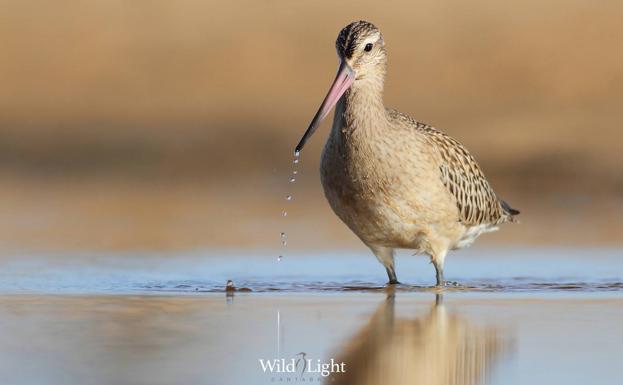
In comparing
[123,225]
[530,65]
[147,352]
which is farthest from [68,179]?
[147,352]

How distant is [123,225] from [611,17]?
33.9 ft

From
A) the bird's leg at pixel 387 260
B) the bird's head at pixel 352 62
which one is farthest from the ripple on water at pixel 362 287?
the bird's head at pixel 352 62

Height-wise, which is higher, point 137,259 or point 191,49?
point 191,49

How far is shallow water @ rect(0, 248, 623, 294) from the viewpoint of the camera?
1070 centimetres

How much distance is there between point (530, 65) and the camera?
2153 centimetres

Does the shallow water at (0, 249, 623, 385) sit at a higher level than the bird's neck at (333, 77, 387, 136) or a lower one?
lower

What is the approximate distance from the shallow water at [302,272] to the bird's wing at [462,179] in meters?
0.44

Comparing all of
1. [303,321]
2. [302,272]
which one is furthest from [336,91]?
[303,321]

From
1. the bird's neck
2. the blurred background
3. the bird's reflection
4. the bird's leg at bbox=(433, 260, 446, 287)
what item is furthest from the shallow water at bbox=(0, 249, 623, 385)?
the blurred background

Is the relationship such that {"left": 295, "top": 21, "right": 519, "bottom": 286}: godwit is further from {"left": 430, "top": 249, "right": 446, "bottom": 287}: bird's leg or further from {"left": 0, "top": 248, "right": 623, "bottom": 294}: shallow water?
{"left": 0, "top": 248, "right": 623, "bottom": 294}: shallow water

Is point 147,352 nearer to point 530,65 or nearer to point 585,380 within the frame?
point 585,380
